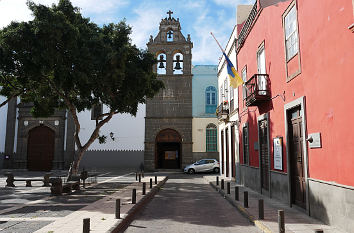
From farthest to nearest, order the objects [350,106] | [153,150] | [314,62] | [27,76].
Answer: [153,150] < [27,76] < [314,62] < [350,106]

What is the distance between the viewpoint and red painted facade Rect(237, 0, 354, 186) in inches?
236

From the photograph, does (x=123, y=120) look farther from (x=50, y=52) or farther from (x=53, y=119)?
(x=50, y=52)

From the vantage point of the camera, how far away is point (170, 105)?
1117 inches

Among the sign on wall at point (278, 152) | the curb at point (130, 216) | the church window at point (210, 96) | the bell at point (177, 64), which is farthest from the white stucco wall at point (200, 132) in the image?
the sign on wall at point (278, 152)

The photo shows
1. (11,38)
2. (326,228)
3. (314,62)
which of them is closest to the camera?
(326,228)

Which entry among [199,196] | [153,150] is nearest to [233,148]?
[199,196]

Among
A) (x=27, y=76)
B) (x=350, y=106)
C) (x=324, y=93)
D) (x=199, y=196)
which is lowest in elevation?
(x=199, y=196)

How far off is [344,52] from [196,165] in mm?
19854

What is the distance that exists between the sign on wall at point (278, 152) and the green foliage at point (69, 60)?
290 inches

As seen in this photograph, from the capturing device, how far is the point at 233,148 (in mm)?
18281

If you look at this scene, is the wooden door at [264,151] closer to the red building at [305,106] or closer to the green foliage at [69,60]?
the red building at [305,106]

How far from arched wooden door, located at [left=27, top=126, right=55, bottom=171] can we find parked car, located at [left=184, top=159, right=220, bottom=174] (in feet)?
44.6

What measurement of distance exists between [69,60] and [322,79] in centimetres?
1069

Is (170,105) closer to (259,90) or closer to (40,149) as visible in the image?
(40,149)
